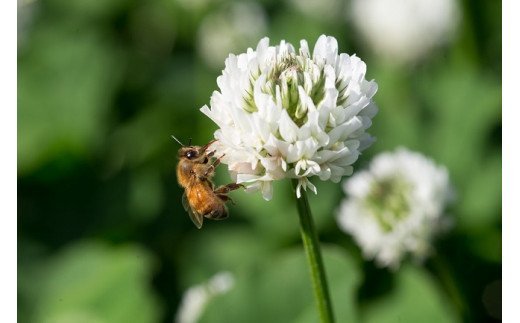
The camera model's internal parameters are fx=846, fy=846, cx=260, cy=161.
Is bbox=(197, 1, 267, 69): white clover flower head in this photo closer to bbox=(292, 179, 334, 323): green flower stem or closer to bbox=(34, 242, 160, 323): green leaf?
bbox=(34, 242, 160, 323): green leaf

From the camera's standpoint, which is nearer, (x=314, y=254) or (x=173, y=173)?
(x=314, y=254)

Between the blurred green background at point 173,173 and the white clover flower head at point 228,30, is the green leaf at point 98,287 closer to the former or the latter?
the blurred green background at point 173,173

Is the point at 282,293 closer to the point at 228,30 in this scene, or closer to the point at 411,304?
the point at 411,304

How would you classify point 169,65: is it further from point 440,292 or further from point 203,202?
point 203,202

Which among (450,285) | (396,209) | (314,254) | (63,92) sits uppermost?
(63,92)

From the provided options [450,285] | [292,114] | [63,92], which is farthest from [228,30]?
[292,114]
